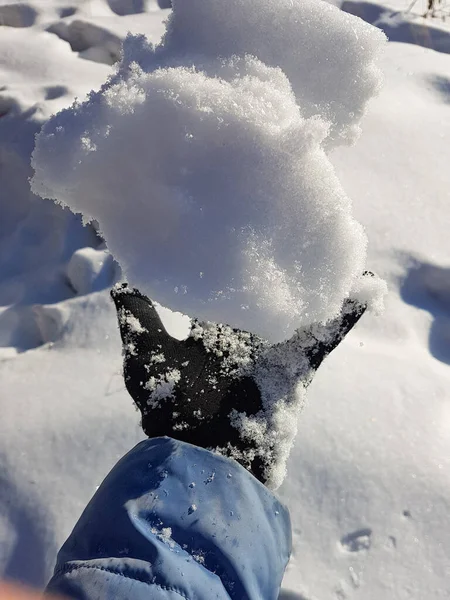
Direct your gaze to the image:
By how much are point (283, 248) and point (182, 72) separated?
0.30 m

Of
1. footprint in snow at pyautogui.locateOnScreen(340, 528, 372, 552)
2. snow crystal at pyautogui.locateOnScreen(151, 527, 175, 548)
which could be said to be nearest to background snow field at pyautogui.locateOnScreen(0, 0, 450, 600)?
footprint in snow at pyautogui.locateOnScreen(340, 528, 372, 552)

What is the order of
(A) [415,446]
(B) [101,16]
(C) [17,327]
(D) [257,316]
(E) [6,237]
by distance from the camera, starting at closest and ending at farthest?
1. (D) [257,316]
2. (A) [415,446]
3. (C) [17,327]
4. (E) [6,237]
5. (B) [101,16]

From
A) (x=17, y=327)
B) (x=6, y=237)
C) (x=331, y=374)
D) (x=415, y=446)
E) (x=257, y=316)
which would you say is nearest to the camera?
(x=257, y=316)

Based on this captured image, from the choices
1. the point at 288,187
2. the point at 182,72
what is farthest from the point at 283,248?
the point at 182,72

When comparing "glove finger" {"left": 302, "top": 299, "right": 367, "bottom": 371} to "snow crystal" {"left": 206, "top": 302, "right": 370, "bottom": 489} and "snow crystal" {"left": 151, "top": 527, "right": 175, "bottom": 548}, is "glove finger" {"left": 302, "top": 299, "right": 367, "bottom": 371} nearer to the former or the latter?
"snow crystal" {"left": 206, "top": 302, "right": 370, "bottom": 489}

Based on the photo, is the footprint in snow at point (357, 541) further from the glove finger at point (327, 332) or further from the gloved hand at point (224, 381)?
the glove finger at point (327, 332)

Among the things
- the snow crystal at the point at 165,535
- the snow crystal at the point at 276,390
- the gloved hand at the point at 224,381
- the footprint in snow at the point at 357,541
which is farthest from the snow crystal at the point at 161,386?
the footprint in snow at the point at 357,541

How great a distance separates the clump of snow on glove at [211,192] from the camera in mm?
682

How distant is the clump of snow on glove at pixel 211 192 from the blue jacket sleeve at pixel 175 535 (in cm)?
26

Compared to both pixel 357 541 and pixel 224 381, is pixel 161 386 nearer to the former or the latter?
pixel 224 381

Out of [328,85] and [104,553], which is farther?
[328,85]

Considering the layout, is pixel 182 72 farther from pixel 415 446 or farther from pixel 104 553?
pixel 415 446

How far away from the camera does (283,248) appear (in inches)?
28.2

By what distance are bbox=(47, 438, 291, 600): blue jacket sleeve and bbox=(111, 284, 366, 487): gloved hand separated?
7 cm
